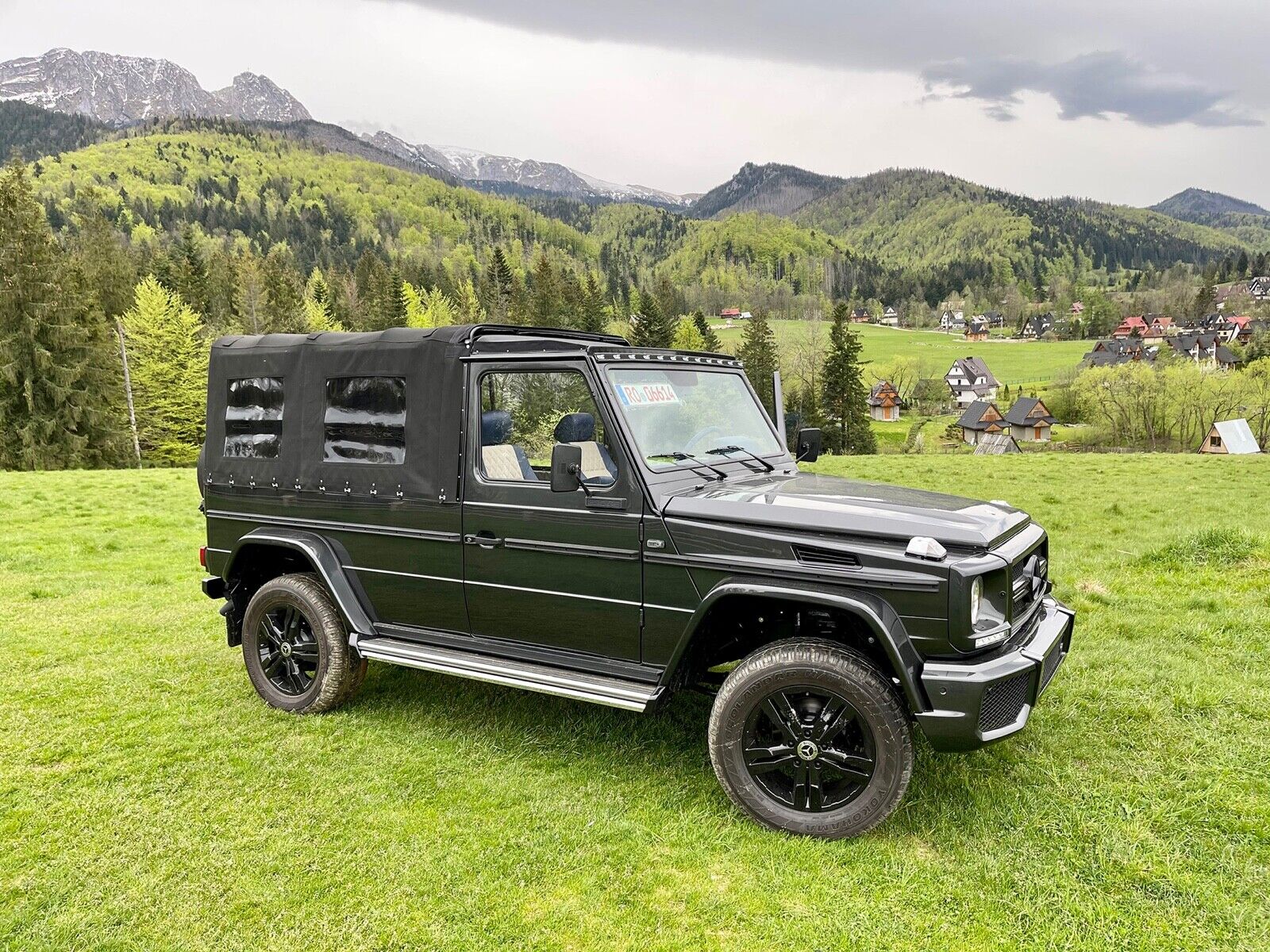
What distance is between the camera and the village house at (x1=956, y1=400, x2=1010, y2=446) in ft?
217

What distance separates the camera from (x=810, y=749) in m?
3.62

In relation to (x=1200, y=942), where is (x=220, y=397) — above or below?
above

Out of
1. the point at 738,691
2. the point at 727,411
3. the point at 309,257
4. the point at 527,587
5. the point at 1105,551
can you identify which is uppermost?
the point at 309,257

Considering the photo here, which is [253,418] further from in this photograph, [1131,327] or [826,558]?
[1131,327]

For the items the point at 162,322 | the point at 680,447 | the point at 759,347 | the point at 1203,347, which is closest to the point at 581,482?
the point at 680,447

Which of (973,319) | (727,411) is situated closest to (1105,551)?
(727,411)

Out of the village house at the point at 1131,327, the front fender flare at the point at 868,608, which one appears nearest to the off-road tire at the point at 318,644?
the front fender flare at the point at 868,608

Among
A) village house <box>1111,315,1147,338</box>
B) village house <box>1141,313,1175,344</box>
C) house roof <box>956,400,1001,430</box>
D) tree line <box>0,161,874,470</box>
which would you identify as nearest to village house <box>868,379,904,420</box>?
house roof <box>956,400,1001,430</box>

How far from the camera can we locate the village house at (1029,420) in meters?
64.2

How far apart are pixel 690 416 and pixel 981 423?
2740 inches

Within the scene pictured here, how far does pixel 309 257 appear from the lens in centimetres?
11238

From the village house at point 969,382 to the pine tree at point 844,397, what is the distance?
4691cm

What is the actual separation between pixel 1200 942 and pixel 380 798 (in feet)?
12.5

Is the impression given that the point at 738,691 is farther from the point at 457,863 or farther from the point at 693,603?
the point at 457,863
